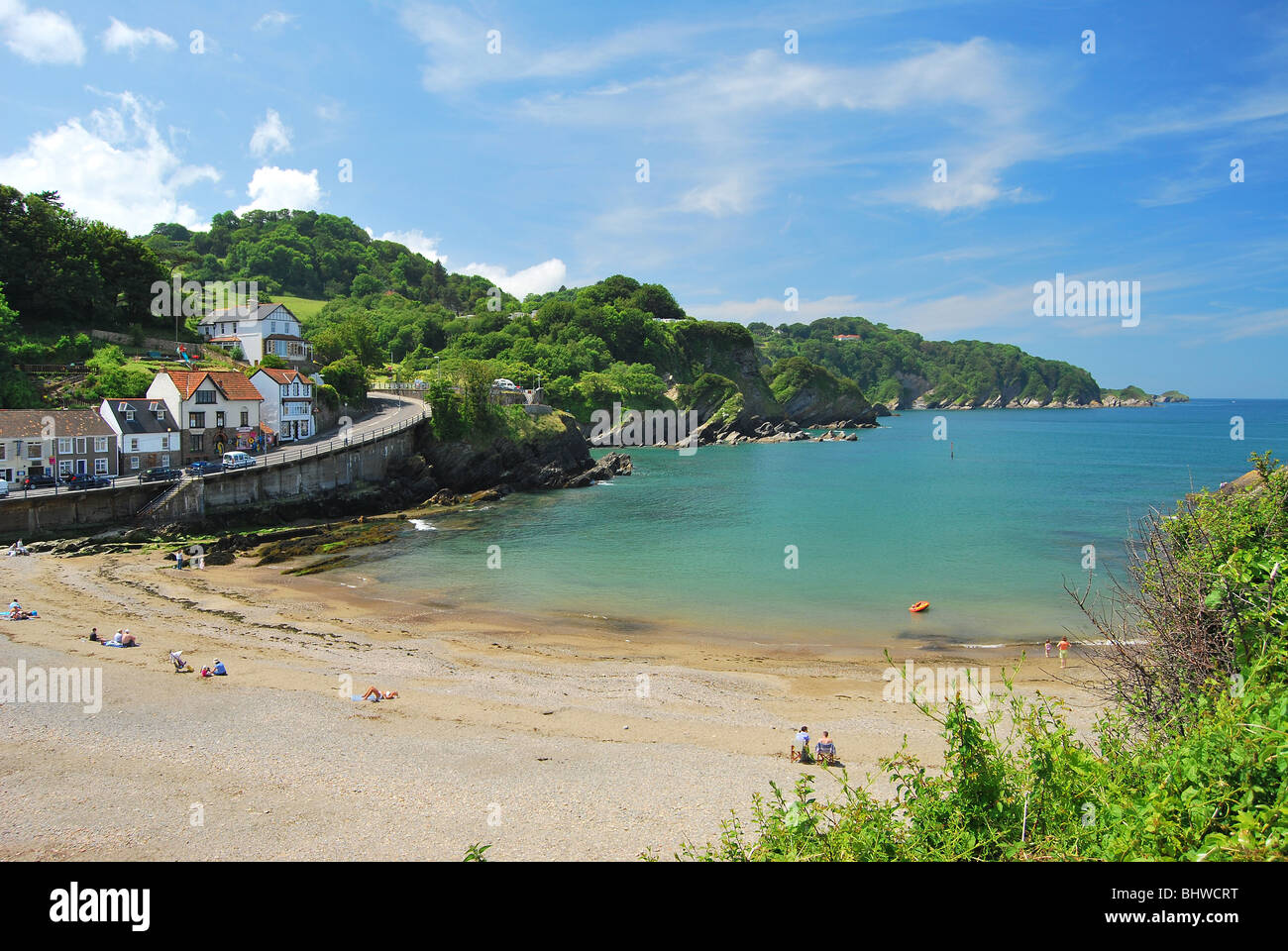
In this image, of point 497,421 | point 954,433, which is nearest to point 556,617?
point 497,421

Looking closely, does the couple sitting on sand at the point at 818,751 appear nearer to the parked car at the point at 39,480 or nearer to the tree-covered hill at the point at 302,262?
the parked car at the point at 39,480

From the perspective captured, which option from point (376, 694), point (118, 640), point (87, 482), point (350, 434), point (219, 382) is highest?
point (219, 382)

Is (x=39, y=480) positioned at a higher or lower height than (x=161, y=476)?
lower

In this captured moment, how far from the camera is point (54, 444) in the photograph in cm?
4081

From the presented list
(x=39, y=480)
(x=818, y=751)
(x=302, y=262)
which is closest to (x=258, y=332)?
(x=39, y=480)

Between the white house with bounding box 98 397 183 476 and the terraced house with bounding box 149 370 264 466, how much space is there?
626mm

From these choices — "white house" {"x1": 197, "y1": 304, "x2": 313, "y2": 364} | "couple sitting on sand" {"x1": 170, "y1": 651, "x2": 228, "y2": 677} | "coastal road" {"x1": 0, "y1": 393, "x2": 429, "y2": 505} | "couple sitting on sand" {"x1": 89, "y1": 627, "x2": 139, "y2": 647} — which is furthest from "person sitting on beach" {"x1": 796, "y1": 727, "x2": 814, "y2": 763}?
"white house" {"x1": 197, "y1": 304, "x2": 313, "y2": 364}

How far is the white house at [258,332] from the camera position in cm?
7300

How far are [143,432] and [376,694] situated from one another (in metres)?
34.5

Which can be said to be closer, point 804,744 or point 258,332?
point 804,744

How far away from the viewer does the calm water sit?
31484 mm

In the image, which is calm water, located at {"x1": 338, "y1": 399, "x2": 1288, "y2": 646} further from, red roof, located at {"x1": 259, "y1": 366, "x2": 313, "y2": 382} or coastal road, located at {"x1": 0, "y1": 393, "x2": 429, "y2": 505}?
red roof, located at {"x1": 259, "y1": 366, "x2": 313, "y2": 382}

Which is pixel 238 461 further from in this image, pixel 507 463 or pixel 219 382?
pixel 507 463
